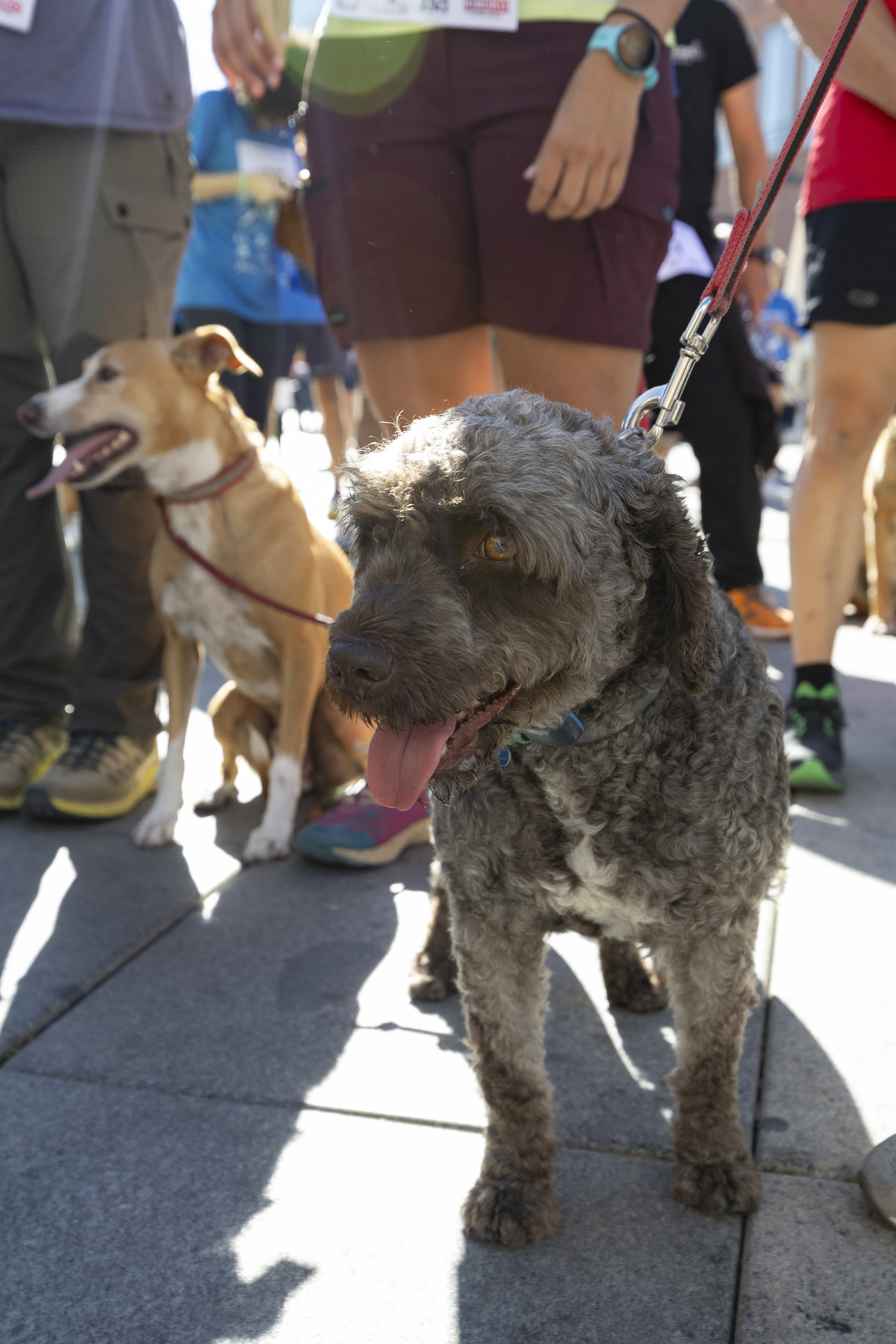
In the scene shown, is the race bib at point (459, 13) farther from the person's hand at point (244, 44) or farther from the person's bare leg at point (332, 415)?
the person's bare leg at point (332, 415)

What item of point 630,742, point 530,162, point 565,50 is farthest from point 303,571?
point 630,742

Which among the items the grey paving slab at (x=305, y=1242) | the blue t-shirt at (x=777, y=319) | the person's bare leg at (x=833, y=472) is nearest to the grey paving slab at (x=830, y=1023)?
the grey paving slab at (x=305, y=1242)

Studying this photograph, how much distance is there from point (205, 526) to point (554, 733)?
7.44ft

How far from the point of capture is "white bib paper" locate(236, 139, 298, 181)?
5930 mm

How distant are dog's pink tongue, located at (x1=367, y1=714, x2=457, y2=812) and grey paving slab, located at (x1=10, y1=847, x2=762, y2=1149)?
0.92 metres

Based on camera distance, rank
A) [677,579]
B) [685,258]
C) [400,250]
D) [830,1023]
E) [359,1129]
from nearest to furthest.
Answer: [677,579] < [359,1129] < [830,1023] < [400,250] < [685,258]

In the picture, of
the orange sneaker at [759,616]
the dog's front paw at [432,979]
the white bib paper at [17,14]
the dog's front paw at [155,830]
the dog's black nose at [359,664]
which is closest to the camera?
the dog's black nose at [359,664]

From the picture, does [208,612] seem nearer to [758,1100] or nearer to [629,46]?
[629,46]

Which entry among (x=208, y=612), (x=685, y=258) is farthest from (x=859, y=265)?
(x=208, y=612)

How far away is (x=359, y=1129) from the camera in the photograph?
7.52ft

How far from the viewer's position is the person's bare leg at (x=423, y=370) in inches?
124

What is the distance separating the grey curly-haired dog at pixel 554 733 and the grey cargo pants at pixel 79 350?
228 cm

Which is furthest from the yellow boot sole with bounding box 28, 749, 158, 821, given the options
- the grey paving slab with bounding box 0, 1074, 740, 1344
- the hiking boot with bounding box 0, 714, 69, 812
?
the grey paving slab with bounding box 0, 1074, 740, 1344

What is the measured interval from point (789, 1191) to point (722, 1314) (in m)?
0.36
